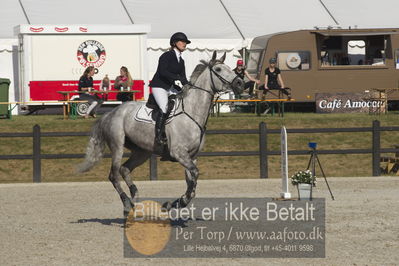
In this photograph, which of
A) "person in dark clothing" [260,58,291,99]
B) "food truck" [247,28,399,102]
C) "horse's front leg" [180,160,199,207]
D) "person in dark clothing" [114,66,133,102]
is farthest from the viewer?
"food truck" [247,28,399,102]

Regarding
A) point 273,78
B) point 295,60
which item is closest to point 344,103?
point 295,60

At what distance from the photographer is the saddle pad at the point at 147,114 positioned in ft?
43.7

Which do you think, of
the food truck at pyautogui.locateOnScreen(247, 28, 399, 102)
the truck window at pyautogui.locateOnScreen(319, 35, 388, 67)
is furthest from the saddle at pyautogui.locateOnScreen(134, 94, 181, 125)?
the truck window at pyautogui.locateOnScreen(319, 35, 388, 67)

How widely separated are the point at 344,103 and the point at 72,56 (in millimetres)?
9482

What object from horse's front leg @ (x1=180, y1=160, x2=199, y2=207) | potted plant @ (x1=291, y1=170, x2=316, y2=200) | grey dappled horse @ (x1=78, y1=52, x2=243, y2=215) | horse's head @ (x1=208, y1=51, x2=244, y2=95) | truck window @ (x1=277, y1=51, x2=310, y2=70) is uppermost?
truck window @ (x1=277, y1=51, x2=310, y2=70)

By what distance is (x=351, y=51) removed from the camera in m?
33.3

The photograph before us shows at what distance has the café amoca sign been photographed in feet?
101

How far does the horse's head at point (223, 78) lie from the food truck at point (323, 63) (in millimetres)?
18489

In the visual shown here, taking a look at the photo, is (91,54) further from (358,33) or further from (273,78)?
(358,33)

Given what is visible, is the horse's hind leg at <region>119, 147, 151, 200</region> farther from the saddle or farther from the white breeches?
the white breeches

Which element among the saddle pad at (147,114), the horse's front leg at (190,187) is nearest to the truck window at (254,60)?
the saddle pad at (147,114)

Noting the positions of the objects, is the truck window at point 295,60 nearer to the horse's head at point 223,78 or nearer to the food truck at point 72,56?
the food truck at point 72,56

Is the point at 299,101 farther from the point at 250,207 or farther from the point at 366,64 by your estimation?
the point at 250,207

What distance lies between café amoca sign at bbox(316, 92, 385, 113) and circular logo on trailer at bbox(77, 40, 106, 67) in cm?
769
